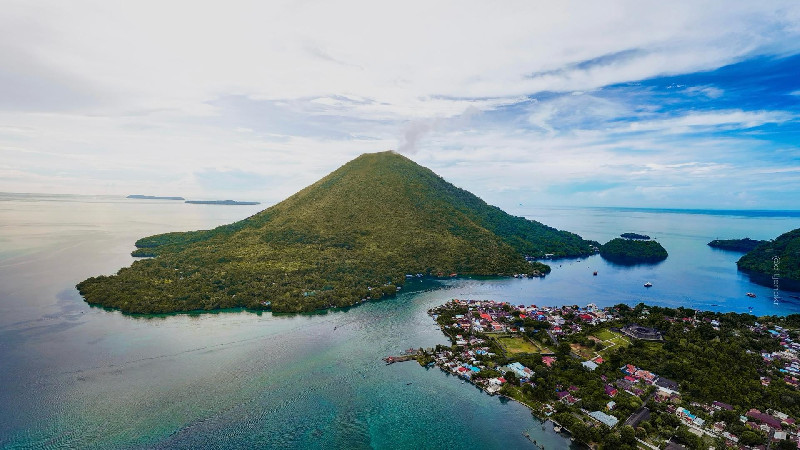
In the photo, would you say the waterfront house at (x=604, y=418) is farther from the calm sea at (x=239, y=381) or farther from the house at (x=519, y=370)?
the house at (x=519, y=370)

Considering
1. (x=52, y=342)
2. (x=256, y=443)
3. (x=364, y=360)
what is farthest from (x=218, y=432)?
(x=52, y=342)

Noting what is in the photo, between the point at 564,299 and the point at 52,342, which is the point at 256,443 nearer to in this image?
the point at 52,342

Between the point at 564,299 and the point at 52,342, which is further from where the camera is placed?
the point at 564,299

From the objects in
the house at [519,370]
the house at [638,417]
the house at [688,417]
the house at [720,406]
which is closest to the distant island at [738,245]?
the house at [720,406]

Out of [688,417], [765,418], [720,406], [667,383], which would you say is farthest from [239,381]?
[765,418]

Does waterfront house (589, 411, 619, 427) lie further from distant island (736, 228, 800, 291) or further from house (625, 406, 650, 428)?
distant island (736, 228, 800, 291)
